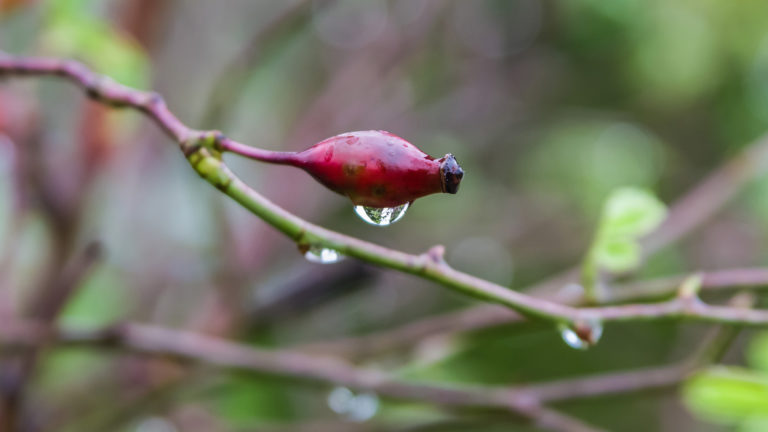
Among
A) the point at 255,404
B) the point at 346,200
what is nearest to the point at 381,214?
the point at 255,404

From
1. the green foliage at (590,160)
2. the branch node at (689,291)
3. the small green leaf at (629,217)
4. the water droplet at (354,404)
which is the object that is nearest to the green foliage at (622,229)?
the small green leaf at (629,217)

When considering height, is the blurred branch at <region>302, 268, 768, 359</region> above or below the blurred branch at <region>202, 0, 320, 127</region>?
below

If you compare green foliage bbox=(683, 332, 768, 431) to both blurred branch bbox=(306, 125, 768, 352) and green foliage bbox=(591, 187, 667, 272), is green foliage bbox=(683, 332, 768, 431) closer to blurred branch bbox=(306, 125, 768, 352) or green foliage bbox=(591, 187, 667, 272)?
green foliage bbox=(591, 187, 667, 272)

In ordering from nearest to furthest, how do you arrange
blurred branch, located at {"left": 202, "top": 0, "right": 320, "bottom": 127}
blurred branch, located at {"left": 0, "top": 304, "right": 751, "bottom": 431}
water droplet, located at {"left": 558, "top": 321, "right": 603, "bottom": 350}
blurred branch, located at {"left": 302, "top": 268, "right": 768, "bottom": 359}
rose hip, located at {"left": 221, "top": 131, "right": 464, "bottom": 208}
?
rose hip, located at {"left": 221, "top": 131, "right": 464, "bottom": 208}
water droplet, located at {"left": 558, "top": 321, "right": 603, "bottom": 350}
blurred branch, located at {"left": 302, "top": 268, "right": 768, "bottom": 359}
blurred branch, located at {"left": 0, "top": 304, "right": 751, "bottom": 431}
blurred branch, located at {"left": 202, "top": 0, "right": 320, "bottom": 127}

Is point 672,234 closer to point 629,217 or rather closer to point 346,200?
point 629,217


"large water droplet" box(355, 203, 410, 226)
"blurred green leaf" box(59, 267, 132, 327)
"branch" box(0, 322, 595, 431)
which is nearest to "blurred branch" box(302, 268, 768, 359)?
"branch" box(0, 322, 595, 431)

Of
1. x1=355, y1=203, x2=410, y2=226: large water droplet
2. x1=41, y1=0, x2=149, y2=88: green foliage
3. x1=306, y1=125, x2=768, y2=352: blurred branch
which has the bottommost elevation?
x1=355, y1=203, x2=410, y2=226: large water droplet

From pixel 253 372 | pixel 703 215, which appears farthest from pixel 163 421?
pixel 703 215
